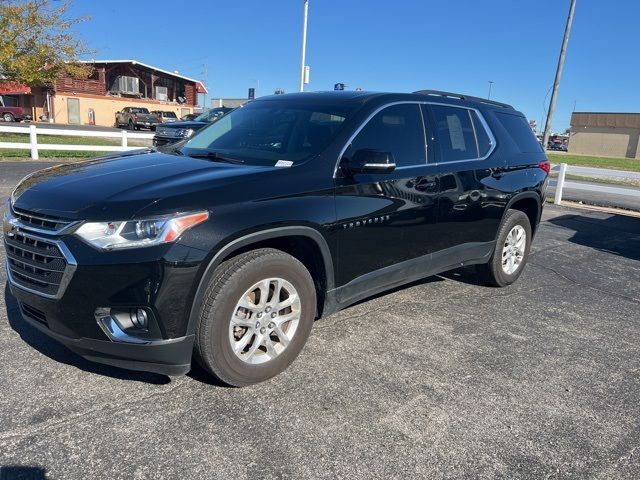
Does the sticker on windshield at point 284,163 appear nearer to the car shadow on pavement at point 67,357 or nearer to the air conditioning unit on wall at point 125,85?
the car shadow on pavement at point 67,357

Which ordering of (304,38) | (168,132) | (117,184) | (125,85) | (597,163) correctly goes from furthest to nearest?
(125,85) < (597,163) < (304,38) < (168,132) < (117,184)

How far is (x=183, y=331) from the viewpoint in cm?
278

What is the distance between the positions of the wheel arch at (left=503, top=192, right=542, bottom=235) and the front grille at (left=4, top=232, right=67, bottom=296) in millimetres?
4077

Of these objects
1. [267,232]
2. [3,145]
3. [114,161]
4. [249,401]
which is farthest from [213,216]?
[3,145]

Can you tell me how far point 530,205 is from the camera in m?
5.68

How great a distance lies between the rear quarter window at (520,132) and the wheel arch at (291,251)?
2.86 meters

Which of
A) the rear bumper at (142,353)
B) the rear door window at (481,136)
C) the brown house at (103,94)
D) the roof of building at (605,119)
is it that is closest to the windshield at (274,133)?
the rear bumper at (142,353)

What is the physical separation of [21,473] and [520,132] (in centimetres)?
520

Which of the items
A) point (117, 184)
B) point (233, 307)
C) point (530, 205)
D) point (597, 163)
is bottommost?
point (597, 163)

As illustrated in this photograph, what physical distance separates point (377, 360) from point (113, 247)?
1921 mm

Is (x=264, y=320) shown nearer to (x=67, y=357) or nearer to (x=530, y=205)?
(x=67, y=357)

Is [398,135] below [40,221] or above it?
above

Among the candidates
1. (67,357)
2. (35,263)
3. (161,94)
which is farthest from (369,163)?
(161,94)

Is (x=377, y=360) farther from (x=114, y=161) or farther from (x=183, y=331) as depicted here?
(x=114, y=161)
